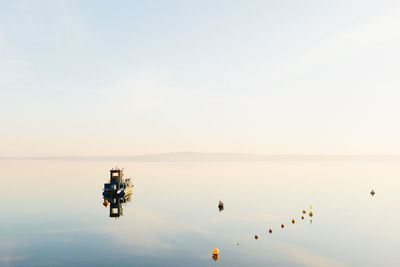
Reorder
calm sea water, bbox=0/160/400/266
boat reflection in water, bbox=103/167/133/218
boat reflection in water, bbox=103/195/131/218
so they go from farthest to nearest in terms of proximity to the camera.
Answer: boat reflection in water, bbox=103/167/133/218 < boat reflection in water, bbox=103/195/131/218 < calm sea water, bbox=0/160/400/266

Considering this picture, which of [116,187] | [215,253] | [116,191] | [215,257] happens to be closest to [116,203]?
[116,191]

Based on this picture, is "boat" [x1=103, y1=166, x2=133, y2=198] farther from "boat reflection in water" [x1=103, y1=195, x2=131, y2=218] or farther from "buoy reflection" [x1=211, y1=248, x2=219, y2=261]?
"buoy reflection" [x1=211, y1=248, x2=219, y2=261]

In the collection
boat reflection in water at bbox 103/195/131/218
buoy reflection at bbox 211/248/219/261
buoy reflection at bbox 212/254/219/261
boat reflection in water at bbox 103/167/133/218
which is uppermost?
boat reflection in water at bbox 103/167/133/218

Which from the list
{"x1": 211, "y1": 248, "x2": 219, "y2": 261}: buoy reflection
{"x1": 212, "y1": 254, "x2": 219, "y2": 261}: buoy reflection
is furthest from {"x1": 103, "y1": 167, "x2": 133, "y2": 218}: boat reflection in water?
{"x1": 212, "y1": 254, "x2": 219, "y2": 261}: buoy reflection

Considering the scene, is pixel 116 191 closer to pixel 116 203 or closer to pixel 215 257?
pixel 116 203

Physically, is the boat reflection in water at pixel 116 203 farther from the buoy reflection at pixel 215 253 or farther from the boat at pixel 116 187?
the buoy reflection at pixel 215 253

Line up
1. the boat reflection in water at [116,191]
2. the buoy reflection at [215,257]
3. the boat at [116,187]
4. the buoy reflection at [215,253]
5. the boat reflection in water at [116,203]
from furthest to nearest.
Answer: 1. the boat at [116,187]
2. the boat reflection in water at [116,191]
3. the boat reflection in water at [116,203]
4. the buoy reflection at [215,253]
5. the buoy reflection at [215,257]

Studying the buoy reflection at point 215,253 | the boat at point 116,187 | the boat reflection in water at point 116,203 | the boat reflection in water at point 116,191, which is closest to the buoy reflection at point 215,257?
the buoy reflection at point 215,253

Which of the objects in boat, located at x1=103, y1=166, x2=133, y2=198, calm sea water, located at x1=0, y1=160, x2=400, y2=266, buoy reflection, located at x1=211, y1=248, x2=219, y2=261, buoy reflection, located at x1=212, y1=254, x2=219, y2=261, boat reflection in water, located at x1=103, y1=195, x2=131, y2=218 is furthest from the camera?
boat, located at x1=103, y1=166, x2=133, y2=198

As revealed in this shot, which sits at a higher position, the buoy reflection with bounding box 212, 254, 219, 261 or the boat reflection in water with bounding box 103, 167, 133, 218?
the boat reflection in water with bounding box 103, 167, 133, 218

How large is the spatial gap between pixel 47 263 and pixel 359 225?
167ft

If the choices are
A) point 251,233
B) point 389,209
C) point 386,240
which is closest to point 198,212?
point 251,233

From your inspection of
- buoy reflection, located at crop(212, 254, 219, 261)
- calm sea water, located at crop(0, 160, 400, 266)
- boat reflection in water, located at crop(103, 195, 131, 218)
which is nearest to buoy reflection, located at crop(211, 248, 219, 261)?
buoy reflection, located at crop(212, 254, 219, 261)

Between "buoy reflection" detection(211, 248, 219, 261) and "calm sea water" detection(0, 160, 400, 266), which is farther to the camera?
"buoy reflection" detection(211, 248, 219, 261)
